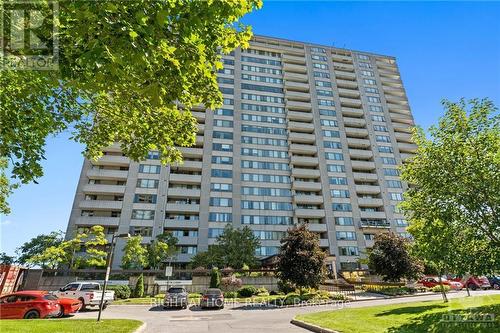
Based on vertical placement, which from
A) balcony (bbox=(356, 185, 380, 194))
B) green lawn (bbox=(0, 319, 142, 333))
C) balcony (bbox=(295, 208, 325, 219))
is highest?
balcony (bbox=(356, 185, 380, 194))

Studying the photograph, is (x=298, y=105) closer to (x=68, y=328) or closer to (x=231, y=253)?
(x=231, y=253)

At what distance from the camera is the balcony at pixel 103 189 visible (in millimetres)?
51688

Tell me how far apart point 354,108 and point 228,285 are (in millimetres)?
63070

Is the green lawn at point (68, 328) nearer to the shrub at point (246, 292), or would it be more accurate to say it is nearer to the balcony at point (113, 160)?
the shrub at point (246, 292)

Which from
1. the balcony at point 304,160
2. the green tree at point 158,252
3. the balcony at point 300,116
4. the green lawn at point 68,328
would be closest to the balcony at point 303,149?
the balcony at point 304,160

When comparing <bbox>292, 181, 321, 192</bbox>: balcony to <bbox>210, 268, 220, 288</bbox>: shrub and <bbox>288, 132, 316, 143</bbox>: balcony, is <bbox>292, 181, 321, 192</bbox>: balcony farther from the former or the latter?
<bbox>210, 268, 220, 288</bbox>: shrub

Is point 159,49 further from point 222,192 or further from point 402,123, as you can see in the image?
point 402,123

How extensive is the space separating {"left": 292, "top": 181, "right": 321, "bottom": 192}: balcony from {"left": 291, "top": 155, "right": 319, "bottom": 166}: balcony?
493 centimetres

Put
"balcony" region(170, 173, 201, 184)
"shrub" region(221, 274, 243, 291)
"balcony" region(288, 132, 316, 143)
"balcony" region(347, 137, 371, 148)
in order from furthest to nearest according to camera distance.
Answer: "balcony" region(347, 137, 371, 148)
"balcony" region(288, 132, 316, 143)
"balcony" region(170, 173, 201, 184)
"shrub" region(221, 274, 243, 291)

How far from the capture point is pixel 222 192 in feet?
186

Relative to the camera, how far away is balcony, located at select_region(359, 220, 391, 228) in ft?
196

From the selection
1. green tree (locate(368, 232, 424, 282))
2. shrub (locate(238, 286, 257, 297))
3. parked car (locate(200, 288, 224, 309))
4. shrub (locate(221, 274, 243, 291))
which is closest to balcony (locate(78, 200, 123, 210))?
shrub (locate(221, 274, 243, 291))

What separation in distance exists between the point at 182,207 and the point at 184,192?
309 centimetres

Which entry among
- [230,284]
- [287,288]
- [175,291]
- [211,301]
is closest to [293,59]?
[287,288]
